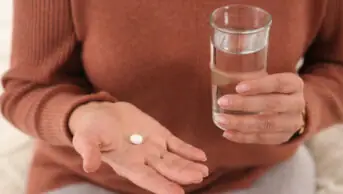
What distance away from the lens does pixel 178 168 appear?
2.53 ft

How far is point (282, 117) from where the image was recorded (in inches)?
32.5

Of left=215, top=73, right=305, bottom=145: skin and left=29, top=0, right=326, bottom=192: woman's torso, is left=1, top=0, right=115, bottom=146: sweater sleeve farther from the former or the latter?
left=215, top=73, right=305, bottom=145: skin

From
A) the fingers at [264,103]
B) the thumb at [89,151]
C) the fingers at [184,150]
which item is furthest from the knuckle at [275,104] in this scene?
the thumb at [89,151]

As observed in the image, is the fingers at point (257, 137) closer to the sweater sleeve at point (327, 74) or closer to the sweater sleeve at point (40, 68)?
the sweater sleeve at point (327, 74)

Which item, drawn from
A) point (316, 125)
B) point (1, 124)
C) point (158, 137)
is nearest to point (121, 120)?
point (158, 137)

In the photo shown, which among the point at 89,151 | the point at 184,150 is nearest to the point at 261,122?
the point at 184,150

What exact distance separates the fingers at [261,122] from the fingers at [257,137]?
0.04 ft

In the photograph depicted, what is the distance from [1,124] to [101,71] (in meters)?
0.40

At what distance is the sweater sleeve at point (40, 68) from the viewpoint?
3.01ft

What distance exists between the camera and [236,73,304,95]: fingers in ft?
2.48

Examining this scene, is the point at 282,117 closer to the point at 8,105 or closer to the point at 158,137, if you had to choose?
the point at 158,137

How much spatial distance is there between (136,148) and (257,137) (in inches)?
6.9

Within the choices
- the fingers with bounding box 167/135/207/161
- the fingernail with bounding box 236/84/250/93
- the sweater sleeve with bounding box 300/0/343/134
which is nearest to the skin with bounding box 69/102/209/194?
the fingers with bounding box 167/135/207/161

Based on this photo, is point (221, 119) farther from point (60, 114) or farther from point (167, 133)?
point (60, 114)
